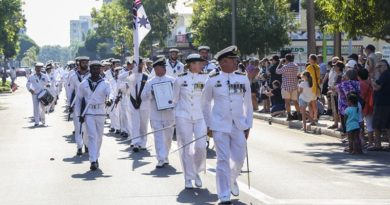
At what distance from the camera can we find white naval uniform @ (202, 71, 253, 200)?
9.90m

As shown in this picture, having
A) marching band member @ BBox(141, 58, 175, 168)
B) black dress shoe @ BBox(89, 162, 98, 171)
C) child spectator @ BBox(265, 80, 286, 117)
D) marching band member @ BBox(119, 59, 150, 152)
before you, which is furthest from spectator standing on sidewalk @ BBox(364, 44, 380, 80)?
child spectator @ BBox(265, 80, 286, 117)

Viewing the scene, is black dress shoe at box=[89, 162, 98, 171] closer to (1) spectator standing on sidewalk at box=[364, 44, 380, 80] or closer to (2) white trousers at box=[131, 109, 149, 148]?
(2) white trousers at box=[131, 109, 149, 148]

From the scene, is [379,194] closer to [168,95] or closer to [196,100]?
[196,100]

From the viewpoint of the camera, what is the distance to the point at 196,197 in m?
10.5

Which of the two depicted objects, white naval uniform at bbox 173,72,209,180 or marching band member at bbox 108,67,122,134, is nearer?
white naval uniform at bbox 173,72,209,180

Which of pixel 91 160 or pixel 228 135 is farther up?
pixel 228 135

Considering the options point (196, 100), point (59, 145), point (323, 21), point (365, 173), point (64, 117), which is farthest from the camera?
point (323, 21)

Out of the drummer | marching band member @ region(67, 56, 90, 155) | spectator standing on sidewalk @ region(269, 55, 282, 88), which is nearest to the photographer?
marching band member @ region(67, 56, 90, 155)

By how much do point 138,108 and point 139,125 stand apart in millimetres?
433

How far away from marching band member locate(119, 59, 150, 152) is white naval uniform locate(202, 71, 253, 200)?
6.40 m

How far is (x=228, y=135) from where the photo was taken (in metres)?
9.94

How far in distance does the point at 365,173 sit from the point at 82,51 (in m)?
170

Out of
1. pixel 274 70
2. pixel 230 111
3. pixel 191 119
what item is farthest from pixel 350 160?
pixel 274 70

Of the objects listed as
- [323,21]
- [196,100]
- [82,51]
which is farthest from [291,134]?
[82,51]
